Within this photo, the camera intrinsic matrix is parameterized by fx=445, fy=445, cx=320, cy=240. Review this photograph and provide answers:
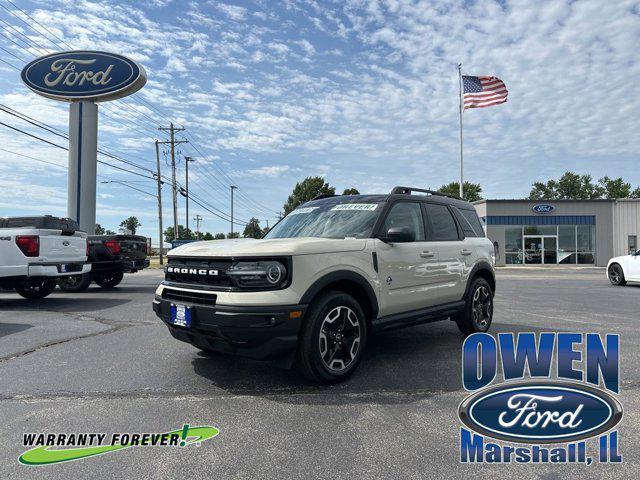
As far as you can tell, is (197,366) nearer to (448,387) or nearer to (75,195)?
(448,387)

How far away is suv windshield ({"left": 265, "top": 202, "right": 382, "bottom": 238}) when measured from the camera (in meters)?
4.66

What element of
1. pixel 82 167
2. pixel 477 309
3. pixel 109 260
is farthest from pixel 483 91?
pixel 477 309

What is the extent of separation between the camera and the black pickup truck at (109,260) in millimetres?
12047

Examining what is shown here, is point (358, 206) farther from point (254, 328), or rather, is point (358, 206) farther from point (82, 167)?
point (82, 167)

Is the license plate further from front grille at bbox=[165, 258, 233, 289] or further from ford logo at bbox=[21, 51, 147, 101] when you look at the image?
ford logo at bbox=[21, 51, 147, 101]

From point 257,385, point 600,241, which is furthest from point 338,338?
point 600,241

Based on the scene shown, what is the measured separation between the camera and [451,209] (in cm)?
595

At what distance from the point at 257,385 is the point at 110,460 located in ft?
4.85

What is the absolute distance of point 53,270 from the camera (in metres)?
9.03

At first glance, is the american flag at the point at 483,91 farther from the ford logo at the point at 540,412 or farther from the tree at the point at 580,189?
the tree at the point at 580,189

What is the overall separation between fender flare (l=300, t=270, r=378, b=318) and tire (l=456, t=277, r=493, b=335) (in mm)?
1955

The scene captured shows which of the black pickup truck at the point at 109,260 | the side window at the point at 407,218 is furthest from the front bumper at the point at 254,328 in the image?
the black pickup truck at the point at 109,260

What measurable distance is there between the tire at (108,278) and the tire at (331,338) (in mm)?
10787

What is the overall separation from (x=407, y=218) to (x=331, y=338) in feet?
5.96
